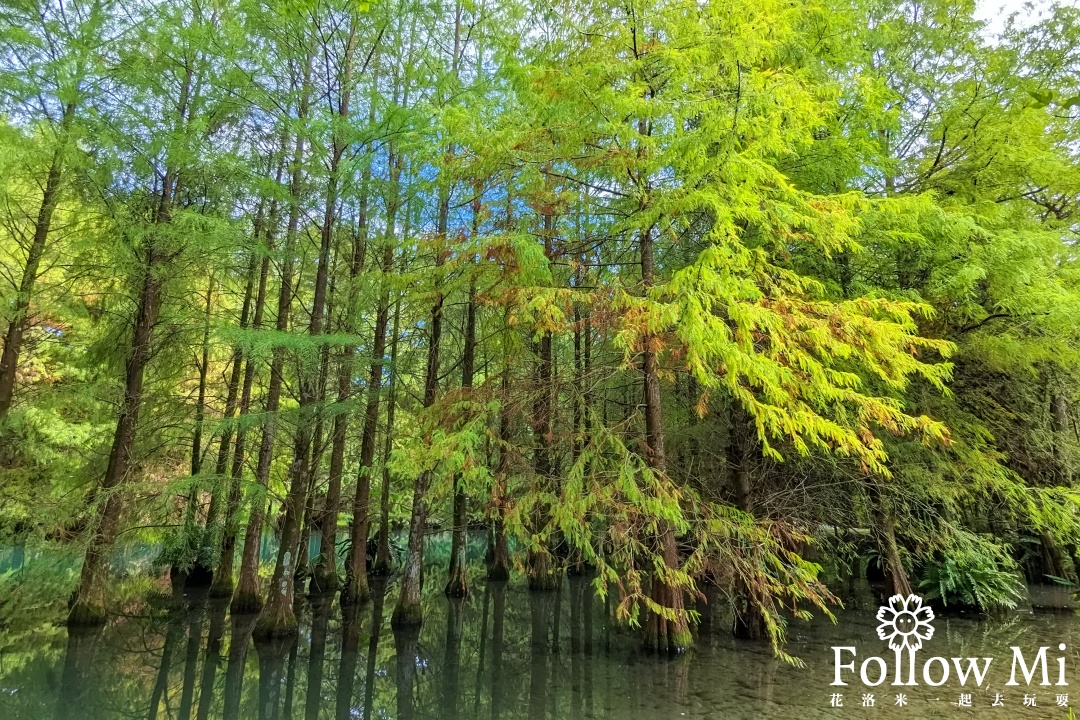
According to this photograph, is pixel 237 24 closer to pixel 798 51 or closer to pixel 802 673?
pixel 798 51

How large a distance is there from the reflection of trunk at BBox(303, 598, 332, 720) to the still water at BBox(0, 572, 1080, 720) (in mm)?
35

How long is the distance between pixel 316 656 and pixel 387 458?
329cm

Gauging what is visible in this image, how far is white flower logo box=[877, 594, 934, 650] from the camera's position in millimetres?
8273

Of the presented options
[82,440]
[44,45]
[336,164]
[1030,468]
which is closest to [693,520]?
[1030,468]

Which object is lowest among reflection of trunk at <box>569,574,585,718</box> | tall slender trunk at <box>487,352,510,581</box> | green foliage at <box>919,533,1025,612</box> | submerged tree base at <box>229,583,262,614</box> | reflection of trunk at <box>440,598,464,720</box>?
reflection of trunk at <box>440,598,464,720</box>

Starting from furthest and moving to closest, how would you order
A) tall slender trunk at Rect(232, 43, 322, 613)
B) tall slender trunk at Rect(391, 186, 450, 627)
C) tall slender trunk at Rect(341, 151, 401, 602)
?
tall slender trunk at Rect(341, 151, 401, 602) → tall slender trunk at Rect(391, 186, 450, 627) → tall slender trunk at Rect(232, 43, 322, 613)

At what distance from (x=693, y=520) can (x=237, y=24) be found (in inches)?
380

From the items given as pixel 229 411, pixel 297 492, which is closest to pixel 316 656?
pixel 297 492

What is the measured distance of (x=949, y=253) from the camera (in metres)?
7.81

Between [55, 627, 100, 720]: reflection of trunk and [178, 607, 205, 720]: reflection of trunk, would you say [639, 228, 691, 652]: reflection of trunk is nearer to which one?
[178, 607, 205, 720]: reflection of trunk

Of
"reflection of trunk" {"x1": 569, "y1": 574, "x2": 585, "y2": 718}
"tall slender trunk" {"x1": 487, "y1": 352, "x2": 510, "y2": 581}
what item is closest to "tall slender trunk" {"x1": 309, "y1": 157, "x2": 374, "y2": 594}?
"tall slender trunk" {"x1": 487, "y1": 352, "x2": 510, "y2": 581}

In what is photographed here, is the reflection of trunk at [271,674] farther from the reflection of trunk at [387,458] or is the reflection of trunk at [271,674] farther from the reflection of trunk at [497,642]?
the reflection of trunk at [387,458]

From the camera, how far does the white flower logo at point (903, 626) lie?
8.27m

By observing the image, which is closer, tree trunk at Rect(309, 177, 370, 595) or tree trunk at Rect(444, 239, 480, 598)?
tree trunk at Rect(309, 177, 370, 595)
